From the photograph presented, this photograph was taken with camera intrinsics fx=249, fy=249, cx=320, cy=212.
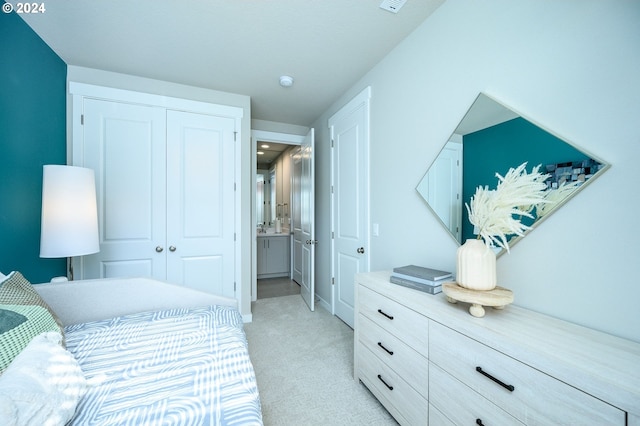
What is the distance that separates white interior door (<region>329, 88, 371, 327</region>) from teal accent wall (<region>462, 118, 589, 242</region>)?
3.41 ft

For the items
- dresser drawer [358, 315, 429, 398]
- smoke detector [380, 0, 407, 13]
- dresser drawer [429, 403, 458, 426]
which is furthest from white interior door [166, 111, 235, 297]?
dresser drawer [429, 403, 458, 426]

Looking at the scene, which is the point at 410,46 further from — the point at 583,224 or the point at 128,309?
the point at 128,309

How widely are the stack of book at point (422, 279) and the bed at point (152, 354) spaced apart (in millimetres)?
939

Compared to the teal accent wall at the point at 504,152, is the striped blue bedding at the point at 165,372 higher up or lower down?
lower down

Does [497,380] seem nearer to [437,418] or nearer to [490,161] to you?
[437,418]

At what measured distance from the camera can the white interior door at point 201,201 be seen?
2.62 m

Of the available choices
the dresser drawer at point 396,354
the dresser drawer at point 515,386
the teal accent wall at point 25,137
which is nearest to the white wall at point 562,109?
the dresser drawer at point 515,386

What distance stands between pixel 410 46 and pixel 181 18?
5.47ft

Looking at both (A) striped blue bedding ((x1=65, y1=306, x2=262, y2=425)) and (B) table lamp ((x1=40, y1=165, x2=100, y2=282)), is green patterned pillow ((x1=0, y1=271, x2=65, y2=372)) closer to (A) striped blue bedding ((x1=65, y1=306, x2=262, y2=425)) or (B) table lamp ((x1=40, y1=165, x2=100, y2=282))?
(A) striped blue bedding ((x1=65, y1=306, x2=262, y2=425))

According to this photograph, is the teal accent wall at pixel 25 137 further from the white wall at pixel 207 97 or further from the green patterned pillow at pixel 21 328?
the green patterned pillow at pixel 21 328

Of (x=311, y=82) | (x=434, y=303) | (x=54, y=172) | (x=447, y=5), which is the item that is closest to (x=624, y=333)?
(x=434, y=303)

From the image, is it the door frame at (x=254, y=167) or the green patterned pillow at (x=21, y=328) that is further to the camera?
the door frame at (x=254, y=167)

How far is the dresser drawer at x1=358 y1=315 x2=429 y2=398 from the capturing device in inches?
48.0

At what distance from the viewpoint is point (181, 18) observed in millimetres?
1740
